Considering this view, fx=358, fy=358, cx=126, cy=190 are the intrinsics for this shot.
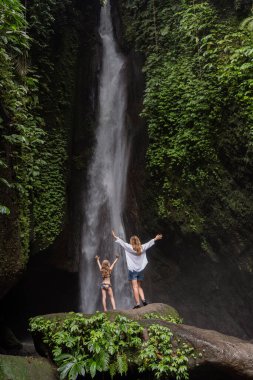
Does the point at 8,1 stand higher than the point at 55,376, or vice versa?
the point at 8,1

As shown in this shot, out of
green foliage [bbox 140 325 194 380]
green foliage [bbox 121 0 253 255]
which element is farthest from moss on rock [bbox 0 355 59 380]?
green foliage [bbox 121 0 253 255]

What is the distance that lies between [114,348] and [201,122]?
6.52 m

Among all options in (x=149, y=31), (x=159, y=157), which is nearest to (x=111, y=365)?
(x=159, y=157)

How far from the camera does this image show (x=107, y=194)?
1353cm

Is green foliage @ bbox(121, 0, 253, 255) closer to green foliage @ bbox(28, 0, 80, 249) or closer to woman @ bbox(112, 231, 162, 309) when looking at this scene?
woman @ bbox(112, 231, 162, 309)

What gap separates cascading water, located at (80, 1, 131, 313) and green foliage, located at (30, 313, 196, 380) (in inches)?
245

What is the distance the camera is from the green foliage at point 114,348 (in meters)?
5.32

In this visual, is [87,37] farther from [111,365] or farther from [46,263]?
[111,365]

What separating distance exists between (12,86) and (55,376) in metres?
5.55

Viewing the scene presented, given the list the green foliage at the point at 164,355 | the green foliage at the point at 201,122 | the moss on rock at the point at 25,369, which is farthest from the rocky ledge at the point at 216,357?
the green foliage at the point at 201,122

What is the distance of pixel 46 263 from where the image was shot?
1185 cm

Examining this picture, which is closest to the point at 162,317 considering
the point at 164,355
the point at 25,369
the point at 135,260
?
the point at 135,260

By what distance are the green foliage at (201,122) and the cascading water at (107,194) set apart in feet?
8.90

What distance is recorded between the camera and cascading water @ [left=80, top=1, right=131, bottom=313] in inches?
491
